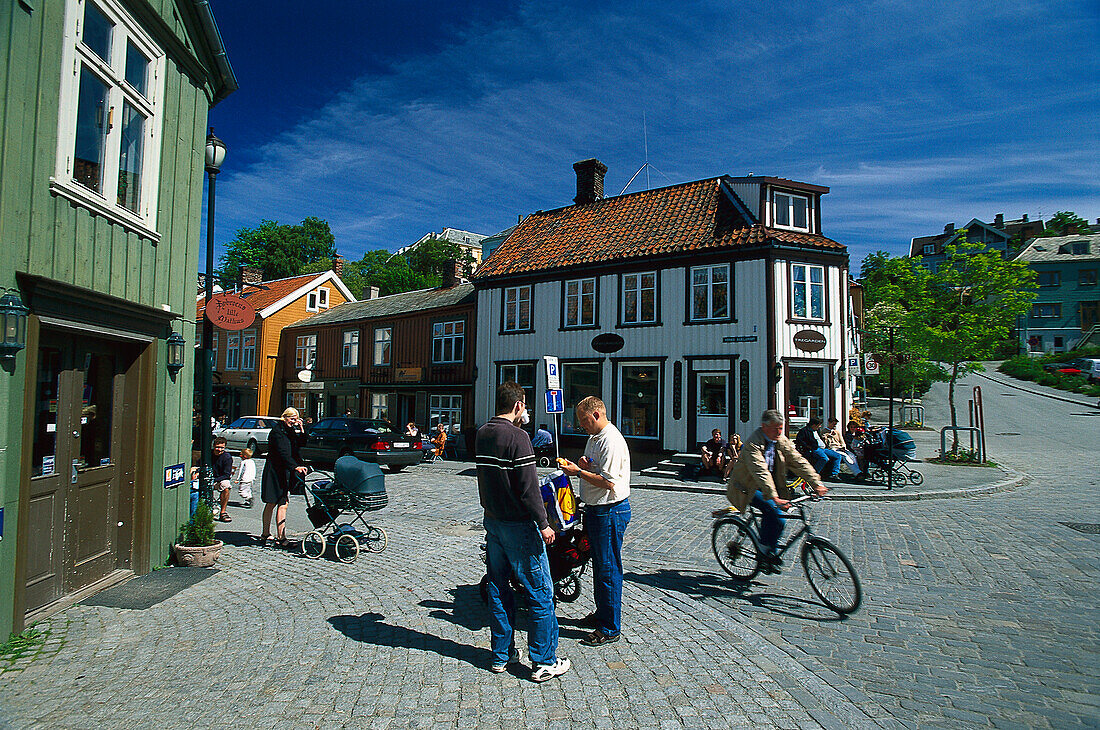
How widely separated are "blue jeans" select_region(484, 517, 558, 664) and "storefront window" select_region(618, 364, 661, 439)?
1615cm

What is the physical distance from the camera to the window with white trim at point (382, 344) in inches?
1167

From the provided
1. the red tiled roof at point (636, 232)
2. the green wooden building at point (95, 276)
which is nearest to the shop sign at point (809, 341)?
the red tiled roof at point (636, 232)

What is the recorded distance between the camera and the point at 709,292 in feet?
65.2

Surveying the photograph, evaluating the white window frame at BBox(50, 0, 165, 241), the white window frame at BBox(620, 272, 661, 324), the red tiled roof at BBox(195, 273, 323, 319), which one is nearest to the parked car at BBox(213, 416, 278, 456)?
the red tiled roof at BBox(195, 273, 323, 319)

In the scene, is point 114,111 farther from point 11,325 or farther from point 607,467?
point 607,467

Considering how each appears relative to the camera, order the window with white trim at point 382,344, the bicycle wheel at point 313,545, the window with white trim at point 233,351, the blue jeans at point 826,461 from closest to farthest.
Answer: the bicycle wheel at point 313,545, the blue jeans at point 826,461, the window with white trim at point 382,344, the window with white trim at point 233,351

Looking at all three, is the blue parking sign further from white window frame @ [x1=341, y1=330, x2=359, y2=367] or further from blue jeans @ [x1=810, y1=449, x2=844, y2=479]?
white window frame @ [x1=341, y1=330, x2=359, y2=367]

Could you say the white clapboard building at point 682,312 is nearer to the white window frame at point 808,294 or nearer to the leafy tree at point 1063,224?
the white window frame at point 808,294

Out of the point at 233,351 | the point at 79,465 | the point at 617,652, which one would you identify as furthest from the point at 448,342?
the point at 617,652

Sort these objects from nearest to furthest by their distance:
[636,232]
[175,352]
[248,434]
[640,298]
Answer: [175,352], [640,298], [636,232], [248,434]

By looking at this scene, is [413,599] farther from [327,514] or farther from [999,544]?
[999,544]

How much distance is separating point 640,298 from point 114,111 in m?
16.6

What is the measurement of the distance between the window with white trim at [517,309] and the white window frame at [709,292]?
6.32 m

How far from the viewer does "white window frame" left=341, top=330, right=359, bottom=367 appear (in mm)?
31328
